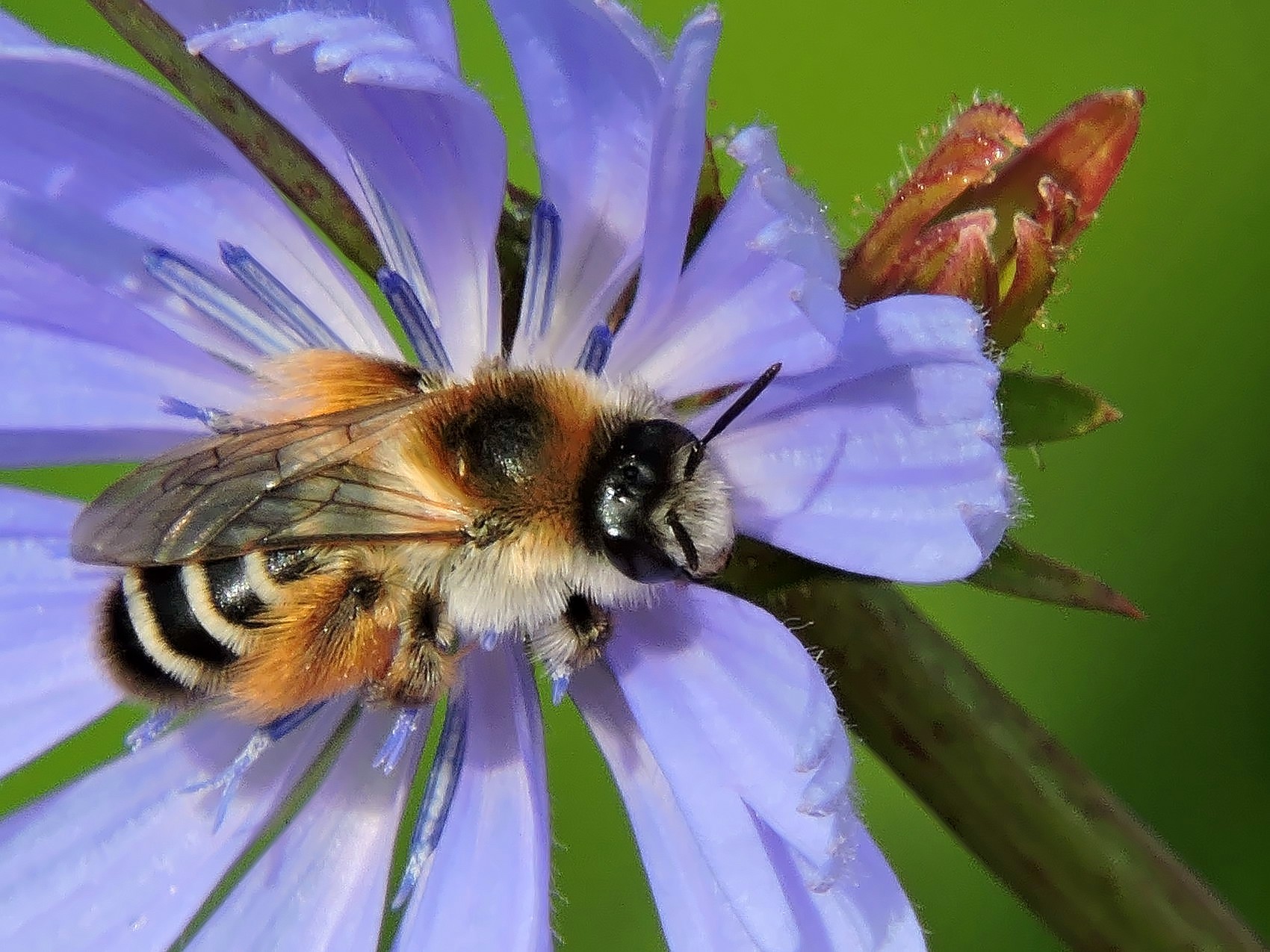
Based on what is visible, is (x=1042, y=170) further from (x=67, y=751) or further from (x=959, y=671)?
(x=67, y=751)

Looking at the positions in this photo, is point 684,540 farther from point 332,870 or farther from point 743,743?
point 332,870

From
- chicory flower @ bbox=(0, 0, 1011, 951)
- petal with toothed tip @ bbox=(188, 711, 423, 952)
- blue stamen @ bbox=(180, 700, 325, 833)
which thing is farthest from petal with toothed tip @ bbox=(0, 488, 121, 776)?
petal with toothed tip @ bbox=(188, 711, 423, 952)

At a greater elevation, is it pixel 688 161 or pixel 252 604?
pixel 688 161

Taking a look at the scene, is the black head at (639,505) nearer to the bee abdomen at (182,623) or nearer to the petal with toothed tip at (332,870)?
the bee abdomen at (182,623)

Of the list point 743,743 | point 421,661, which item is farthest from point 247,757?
point 743,743

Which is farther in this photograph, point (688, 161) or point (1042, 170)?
point (1042, 170)

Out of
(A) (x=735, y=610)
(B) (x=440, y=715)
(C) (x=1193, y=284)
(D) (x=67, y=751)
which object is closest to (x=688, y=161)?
(A) (x=735, y=610)

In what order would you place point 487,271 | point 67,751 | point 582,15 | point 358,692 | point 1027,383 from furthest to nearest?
point 67,751, point 358,692, point 487,271, point 1027,383, point 582,15

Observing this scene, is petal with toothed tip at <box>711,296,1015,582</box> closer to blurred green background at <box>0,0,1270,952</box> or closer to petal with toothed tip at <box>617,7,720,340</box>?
petal with toothed tip at <box>617,7,720,340</box>

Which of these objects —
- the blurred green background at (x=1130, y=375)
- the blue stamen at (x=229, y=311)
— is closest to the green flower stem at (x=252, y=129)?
the blue stamen at (x=229, y=311)
